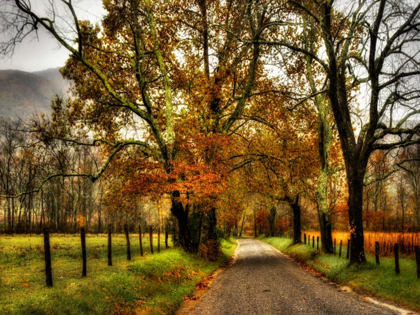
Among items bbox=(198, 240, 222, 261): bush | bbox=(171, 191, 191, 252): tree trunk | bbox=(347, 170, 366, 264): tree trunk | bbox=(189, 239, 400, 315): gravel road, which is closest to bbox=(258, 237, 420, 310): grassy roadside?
bbox=(347, 170, 366, 264): tree trunk

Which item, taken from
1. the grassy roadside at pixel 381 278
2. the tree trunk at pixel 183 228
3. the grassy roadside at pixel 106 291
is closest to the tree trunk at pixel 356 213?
the grassy roadside at pixel 381 278

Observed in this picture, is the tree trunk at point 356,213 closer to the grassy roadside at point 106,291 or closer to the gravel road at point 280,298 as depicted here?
the gravel road at point 280,298

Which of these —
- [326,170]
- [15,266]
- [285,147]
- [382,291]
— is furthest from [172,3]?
[382,291]

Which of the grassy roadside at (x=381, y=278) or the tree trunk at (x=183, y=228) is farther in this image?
the tree trunk at (x=183, y=228)

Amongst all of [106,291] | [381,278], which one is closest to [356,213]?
[381,278]

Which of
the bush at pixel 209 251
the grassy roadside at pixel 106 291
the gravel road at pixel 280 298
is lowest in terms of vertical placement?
the bush at pixel 209 251

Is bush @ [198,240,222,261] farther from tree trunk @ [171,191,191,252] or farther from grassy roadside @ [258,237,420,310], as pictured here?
grassy roadside @ [258,237,420,310]

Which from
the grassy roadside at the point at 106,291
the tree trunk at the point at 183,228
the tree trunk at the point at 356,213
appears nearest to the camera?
the grassy roadside at the point at 106,291

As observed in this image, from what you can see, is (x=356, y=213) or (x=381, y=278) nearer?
(x=381, y=278)

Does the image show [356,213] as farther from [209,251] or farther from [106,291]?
[106,291]

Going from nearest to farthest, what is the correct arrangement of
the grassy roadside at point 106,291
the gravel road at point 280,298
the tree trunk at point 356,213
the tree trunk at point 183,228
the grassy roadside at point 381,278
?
the grassy roadside at point 106,291, the gravel road at point 280,298, the grassy roadside at point 381,278, the tree trunk at point 356,213, the tree trunk at point 183,228

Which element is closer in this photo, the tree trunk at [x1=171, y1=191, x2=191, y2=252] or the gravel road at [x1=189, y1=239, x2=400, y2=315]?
the gravel road at [x1=189, y1=239, x2=400, y2=315]

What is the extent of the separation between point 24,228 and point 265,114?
42.2 m

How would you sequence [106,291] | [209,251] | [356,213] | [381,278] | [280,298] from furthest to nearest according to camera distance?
[209,251]
[356,213]
[381,278]
[280,298]
[106,291]
